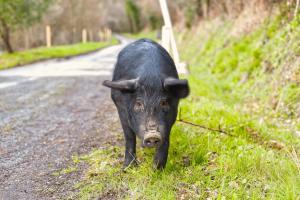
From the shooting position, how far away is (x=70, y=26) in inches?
1570

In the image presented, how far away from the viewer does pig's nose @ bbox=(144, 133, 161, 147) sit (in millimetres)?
3920

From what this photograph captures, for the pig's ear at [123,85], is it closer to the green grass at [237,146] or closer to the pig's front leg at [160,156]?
the pig's front leg at [160,156]

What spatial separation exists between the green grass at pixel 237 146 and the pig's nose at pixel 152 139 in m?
0.49

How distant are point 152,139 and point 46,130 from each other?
3.20 meters

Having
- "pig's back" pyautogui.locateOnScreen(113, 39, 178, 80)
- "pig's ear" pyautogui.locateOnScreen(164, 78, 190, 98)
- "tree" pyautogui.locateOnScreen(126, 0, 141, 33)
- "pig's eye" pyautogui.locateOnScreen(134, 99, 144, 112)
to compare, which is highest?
"pig's back" pyautogui.locateOnScreen(113, 39, 178, 80)

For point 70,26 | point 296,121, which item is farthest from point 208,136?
point 70,26

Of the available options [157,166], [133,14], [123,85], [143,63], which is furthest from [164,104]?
[133,14]

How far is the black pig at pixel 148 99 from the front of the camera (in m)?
4.08

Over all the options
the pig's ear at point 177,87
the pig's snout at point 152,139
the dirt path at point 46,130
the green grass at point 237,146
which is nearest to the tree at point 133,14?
the dirt path at point 46,130

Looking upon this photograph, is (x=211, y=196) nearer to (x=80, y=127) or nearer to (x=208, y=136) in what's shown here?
(x=208, y=136)

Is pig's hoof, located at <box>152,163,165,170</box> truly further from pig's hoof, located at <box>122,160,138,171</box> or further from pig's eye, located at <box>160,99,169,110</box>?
pig's eye, located at <box>160,99,169,110</box>

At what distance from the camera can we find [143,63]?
4.64 meters

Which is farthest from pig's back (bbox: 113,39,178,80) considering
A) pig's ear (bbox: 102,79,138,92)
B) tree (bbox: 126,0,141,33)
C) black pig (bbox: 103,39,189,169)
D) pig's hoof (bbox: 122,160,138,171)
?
tree (bbox: 126,0,141,33)

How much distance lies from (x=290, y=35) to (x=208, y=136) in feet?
15.4
